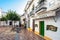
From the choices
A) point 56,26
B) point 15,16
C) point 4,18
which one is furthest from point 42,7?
point 4,18

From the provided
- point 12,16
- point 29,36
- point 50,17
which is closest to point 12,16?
point 12,16

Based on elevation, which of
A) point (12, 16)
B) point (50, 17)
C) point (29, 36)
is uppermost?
point (12, 16)

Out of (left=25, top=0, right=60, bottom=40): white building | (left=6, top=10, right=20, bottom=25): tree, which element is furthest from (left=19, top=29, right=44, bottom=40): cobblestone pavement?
(left=6, top=10, right=20, bottom=25): tree

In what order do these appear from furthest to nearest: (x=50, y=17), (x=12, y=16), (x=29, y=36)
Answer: (x=12, y=16) → (x=29, y=36) → (x=50, y=17)

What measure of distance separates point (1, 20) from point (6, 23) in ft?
Result: 8.91

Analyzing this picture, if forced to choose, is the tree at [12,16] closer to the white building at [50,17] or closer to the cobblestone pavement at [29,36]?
the cobblestone pavement at [29,36]

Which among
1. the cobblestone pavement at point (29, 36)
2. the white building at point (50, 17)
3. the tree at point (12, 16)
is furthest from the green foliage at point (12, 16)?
the white building at point (50, 17)

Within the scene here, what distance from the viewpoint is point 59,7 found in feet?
29.9

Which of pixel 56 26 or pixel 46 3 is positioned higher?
pixel 46 3

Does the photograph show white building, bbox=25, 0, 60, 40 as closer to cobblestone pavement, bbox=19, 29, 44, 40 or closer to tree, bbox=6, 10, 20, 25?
cobblestone pavement, bbox=19, 29, 44, 40

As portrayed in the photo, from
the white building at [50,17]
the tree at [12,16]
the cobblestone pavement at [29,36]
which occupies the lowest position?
the cobblestone pavement at [29,36]

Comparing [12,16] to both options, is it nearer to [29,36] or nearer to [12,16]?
[12,16]

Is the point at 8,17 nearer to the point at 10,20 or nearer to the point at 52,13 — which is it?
the point at 10,20

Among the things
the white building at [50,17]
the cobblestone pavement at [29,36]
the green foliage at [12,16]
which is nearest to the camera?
the white building at [50,17]
